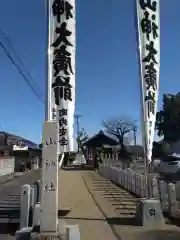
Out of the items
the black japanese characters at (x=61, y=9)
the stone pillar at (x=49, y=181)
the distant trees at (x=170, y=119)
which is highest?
the distant trees at (x=170, y=119)

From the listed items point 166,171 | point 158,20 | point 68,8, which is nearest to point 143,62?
point 158,20

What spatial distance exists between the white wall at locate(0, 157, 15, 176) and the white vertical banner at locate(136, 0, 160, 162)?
28865 mm

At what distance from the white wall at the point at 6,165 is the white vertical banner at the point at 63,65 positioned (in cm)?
2940

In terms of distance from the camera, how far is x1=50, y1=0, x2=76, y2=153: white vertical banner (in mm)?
8242

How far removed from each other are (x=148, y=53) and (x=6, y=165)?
31.6 meters

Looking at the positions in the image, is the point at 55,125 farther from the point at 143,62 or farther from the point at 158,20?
the point at 158,20

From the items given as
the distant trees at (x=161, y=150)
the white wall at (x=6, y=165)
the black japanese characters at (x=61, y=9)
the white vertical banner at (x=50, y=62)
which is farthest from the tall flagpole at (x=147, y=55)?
the distant trees at (x=161, y=150)

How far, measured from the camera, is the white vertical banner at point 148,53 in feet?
32.1

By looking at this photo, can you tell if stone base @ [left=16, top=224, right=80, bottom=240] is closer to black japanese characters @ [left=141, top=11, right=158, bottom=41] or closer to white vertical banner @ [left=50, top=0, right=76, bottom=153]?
white vertical banner @ [left=50, top=0, right=76, bottom=153]

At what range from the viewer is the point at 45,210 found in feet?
20.1

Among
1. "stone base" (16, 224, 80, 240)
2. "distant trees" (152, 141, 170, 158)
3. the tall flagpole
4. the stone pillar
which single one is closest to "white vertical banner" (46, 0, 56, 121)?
the stone pillar

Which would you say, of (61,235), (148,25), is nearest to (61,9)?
(148,25)

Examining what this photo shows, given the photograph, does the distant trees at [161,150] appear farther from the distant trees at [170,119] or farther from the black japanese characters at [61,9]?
the black japanese characters at [61,9]

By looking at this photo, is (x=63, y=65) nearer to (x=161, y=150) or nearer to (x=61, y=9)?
(x=61, y=9)
